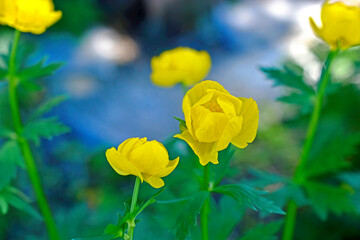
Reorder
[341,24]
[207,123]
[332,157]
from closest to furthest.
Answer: [207,123]
[341,24]
[332,157]

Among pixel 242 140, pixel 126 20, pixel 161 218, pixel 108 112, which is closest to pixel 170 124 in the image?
pixel 108 112

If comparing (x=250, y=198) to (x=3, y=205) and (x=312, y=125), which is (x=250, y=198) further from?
(x=3, y=205)

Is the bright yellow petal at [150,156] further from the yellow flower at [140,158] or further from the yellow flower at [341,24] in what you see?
the yellow flower at [341,24]

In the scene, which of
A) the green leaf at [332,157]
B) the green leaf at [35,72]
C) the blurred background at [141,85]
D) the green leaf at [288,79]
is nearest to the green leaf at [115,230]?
the blurred background at [141,85]

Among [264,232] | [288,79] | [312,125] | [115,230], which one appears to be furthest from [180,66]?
[115,230]

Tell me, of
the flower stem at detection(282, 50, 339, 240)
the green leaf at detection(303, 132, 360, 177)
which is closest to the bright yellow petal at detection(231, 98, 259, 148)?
the flower stem at detection(282, 50, 339, 240)
